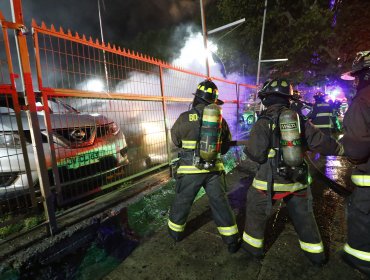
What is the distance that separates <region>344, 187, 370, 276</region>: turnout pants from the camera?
205 cm

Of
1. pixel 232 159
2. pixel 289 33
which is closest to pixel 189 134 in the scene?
pixel 232 159

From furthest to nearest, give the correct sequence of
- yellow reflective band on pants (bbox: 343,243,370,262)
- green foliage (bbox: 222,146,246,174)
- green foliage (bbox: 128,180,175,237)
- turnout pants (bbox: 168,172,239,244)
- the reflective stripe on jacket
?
the reflective stripe on jacket, green foliage (bbox: 222,146,246,174), green foliage (bbox: 128,180,175,237), turnout pants (bbox: 168,172,239,244), yellow reflective band on pants (bbox: 343,243,370,262)

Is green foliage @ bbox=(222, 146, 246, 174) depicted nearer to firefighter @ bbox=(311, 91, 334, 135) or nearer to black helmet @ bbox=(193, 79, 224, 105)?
firefighter @ bbox=(311, 91, 334, 135)

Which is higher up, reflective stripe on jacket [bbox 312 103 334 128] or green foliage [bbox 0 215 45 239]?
reflective stripe on jacket [bbox 312 103 334 128]

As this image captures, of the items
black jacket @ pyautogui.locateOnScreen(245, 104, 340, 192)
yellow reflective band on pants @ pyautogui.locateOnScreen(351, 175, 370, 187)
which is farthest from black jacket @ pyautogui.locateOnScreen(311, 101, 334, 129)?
yellow reflective band on pants @ pyautogui.locateOnScreen(351, 175, 370, 187)

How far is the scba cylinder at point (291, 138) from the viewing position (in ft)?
7.06

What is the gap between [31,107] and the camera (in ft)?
8.41

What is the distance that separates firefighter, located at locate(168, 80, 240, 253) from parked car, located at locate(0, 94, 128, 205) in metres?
1.45

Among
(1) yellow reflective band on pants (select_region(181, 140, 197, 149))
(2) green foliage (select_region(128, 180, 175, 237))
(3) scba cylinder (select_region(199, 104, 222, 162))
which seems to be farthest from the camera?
(2) green foliage (select_region(128, 180, 175, 237))

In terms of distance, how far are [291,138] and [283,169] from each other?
31cm

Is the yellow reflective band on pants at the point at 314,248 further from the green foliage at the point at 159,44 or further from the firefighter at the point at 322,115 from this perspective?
the green foliage at the point at 159,44

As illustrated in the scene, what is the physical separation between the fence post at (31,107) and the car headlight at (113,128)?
136cm

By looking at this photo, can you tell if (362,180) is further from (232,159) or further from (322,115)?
(322,115)

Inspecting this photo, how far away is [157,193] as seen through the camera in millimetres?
4148
